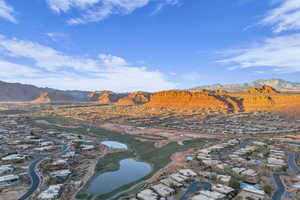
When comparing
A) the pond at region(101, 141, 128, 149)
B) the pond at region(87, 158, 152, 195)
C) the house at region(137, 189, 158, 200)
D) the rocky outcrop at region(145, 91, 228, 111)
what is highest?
the rocky outcrop at region(145, 91, 228, 111)

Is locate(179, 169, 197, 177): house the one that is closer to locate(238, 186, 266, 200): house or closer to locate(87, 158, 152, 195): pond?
locate(87, 158, 152, 195): pond

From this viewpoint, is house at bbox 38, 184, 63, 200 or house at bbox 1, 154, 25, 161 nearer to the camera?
house at bbox 38, 184, 63, 200

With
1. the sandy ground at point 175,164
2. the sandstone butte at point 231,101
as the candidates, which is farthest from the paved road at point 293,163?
the sandstone butte at point 231,101

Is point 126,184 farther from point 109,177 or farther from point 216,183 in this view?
point 216,183

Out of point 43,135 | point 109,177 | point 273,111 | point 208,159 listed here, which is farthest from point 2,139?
point 273,111

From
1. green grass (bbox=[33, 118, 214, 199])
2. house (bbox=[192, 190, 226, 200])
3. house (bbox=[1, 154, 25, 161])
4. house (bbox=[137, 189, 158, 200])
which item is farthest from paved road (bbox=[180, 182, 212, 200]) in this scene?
house (bbox=[1, 154, 25, 161])

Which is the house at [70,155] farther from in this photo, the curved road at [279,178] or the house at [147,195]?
the curved road at [279,178]

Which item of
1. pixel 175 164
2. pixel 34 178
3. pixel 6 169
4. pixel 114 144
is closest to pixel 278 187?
pixel 175 164

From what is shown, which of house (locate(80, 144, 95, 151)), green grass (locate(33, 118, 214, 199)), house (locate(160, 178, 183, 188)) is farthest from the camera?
house (locate(80, 144, 95, 151))
